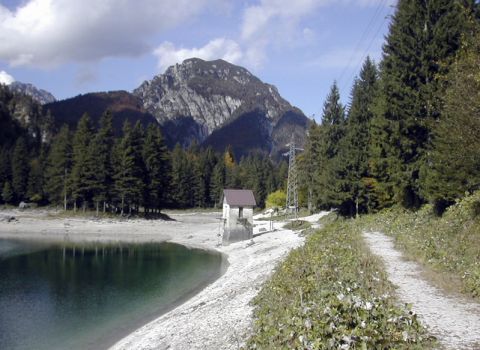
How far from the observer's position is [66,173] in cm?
7650

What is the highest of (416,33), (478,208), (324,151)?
(416,33)

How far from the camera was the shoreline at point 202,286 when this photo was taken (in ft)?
53.7

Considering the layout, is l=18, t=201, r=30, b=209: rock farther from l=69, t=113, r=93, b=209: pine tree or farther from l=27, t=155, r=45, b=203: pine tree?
l=69, t=113, r=93, b=209: pine tree

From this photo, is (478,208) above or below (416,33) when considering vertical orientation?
below

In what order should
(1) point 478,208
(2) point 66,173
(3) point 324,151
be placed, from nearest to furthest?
(1) point 478,208 → (3) point 324,151 → (2) point 66,173

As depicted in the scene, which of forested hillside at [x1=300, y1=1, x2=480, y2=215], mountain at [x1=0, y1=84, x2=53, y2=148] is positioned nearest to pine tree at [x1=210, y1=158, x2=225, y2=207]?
mountain at [x1=0, y1=84, x2=53, y2=148]

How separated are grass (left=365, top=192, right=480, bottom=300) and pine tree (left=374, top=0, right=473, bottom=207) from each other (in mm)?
3549

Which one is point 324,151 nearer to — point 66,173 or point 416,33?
point 416,33

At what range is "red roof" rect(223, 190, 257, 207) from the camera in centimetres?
4950

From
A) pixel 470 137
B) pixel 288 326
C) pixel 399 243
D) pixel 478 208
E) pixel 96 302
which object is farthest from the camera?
pixel 96 302

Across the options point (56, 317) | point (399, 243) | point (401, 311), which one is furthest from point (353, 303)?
point (56, 317)

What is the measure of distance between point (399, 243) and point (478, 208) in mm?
4541

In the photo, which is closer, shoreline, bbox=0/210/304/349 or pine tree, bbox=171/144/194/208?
shoreline, bbox=0/210/304/349

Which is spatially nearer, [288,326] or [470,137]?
[288,326]
